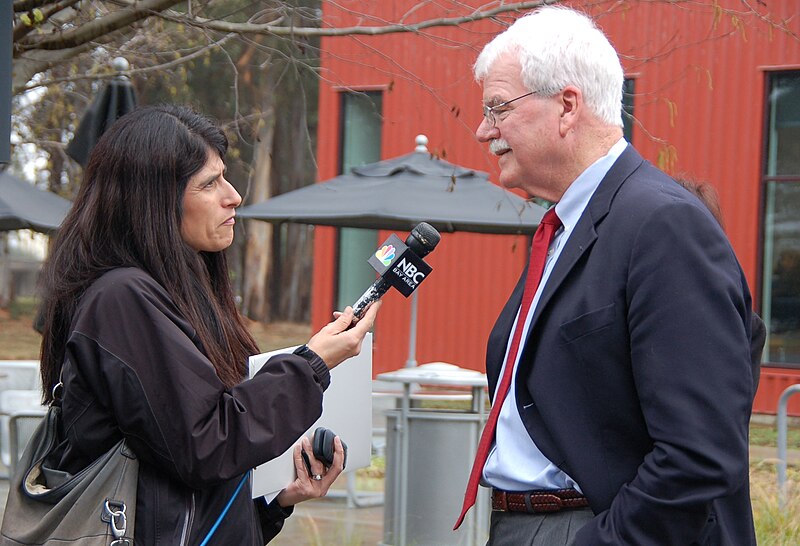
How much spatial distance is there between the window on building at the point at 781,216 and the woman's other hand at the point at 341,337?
10.5m

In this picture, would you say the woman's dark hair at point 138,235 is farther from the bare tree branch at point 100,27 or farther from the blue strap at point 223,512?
the bare tree branch at point 100,27

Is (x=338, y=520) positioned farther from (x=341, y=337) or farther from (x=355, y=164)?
(x=355, y=164)

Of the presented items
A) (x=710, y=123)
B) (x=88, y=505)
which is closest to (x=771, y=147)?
(x=710, y=123)

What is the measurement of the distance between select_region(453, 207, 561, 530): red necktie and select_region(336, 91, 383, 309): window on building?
12149 millimetres

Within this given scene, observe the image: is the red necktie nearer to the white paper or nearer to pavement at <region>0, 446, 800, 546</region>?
the white paper

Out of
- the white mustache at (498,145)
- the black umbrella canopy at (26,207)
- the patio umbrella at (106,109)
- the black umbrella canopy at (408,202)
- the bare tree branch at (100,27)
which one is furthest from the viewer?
the black umbrella canopy at (26,207)

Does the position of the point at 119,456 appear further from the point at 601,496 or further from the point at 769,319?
the point at 769,319

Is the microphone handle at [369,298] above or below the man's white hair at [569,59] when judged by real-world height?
below

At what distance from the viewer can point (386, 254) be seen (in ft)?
9.48

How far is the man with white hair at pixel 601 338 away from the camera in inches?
82.7

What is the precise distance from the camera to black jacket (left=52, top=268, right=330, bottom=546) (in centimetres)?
242

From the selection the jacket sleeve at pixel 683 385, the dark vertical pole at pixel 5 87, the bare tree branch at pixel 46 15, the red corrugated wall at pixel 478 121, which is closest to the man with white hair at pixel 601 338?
the jacket sleeve at pixel 683 385

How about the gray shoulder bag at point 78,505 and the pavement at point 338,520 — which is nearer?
the gray shoulder bag at point 78,505

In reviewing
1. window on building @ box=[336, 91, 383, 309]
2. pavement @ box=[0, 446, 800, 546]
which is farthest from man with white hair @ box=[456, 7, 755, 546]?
window on building @ box=[336, 91, 383, 309]
